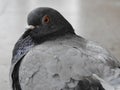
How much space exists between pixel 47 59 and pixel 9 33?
313cm

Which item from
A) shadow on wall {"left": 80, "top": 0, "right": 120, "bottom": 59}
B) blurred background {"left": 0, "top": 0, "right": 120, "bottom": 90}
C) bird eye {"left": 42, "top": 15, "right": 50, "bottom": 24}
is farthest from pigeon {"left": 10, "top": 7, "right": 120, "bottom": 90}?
shadow on wall {"left": 80, "top": 0, "right": 120, "bottom": 59}

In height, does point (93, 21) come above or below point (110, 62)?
below

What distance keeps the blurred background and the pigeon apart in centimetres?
122

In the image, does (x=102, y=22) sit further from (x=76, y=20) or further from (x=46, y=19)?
(x=46, y=19)

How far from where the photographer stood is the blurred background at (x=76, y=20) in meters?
5.62

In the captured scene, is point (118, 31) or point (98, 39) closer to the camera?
point (98, 39)

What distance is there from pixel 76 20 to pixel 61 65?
3.79m

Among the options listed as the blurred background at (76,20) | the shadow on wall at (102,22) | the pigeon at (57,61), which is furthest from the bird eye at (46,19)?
the shadow on wall at (102,22)

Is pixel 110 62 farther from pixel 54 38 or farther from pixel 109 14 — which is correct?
pixel 109 14

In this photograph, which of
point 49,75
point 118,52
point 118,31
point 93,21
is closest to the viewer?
point 49,75

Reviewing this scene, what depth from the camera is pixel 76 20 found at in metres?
6.85

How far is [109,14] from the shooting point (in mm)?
7145

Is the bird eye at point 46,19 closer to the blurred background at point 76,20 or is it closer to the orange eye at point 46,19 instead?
the orange eye at point 46,19

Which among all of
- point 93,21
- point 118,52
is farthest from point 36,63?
point 93,21
